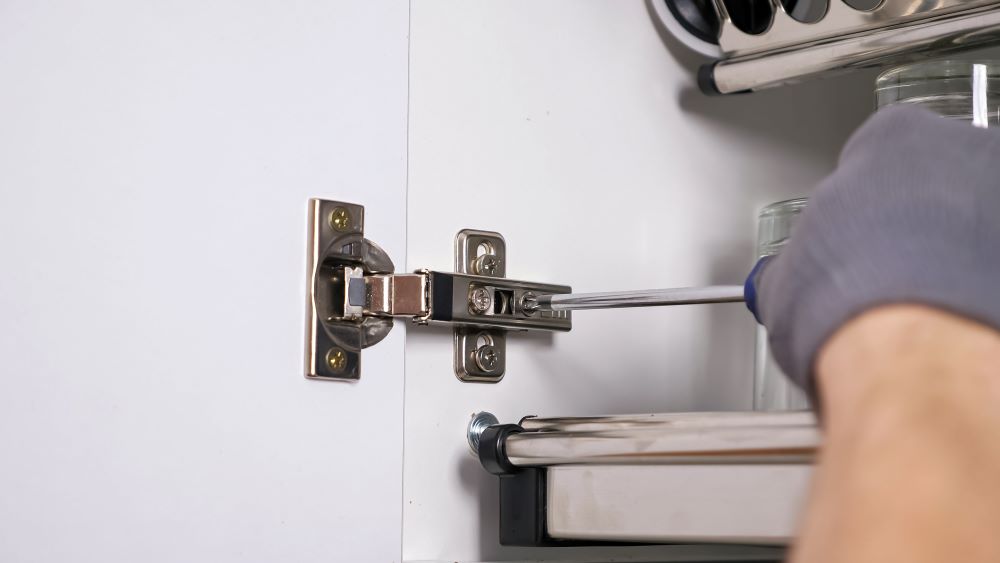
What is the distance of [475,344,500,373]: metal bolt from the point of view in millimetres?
858

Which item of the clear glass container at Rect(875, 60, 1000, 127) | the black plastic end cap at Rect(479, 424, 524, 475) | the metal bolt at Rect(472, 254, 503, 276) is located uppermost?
the clear glass container at Rect(875, 60, 1000, 127)

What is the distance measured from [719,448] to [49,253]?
0.43m

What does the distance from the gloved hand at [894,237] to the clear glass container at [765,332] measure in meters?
0.65

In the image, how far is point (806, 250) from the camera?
357 millimetres

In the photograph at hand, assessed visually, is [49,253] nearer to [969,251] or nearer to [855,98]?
[969,251]

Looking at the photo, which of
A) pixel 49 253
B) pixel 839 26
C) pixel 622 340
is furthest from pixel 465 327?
pixel 839 26

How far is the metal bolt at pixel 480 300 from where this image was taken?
2.75 ft

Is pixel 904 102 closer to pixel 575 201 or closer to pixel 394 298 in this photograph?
pixel 575 201

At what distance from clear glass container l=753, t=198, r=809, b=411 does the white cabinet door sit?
40 cm

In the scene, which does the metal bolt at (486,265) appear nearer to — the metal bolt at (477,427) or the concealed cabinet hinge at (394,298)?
the concealed cabinet hinge at (394,298)

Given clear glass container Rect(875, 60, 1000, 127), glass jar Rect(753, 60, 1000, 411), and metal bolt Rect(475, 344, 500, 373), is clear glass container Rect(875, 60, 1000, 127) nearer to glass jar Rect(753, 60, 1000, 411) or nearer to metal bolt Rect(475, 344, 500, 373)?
glass jar Rect(753, 60, 1000, 411)

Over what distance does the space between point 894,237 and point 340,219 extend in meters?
0.50

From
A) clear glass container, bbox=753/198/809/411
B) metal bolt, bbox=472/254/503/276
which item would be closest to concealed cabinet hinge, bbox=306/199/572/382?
metal bolt, bbox=472/254/503/276

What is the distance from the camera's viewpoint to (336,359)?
29.7 inches
